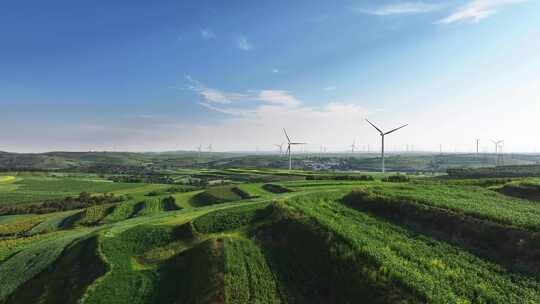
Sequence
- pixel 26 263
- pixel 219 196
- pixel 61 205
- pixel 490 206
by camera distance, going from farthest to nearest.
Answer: pixel 61 205 < pixel 219 196 < pixel 26 263 < pixel 490 206

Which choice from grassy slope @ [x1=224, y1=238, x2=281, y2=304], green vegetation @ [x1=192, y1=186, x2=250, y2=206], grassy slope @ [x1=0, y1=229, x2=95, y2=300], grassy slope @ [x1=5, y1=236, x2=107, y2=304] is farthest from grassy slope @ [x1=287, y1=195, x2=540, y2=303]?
green vegetation @ [x1=192, y1=186, x2=250, y2=206]

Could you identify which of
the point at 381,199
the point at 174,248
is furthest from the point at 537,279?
the point at 174,248

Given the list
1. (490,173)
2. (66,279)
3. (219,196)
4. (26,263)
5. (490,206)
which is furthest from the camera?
(490,173)

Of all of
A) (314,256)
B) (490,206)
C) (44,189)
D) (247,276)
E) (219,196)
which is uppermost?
(490,206)

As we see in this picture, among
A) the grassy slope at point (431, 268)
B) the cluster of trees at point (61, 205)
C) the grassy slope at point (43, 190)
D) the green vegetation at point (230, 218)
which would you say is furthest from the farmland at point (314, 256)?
the grassy slope at point (43, 190)

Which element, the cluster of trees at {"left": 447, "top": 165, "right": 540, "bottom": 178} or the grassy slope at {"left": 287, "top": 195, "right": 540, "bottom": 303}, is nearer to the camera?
the grassy slope at {"left": 287, "top": 195, "right": 540, "bottom": 303}

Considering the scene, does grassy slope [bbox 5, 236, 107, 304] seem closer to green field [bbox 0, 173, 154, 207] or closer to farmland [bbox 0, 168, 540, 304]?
farmland [bbox 0, 168, 540, 304]

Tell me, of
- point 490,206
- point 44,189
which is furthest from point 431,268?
point 44,189

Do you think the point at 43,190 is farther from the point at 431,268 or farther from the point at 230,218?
the point at 431,268

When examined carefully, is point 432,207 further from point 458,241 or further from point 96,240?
point 96,240
